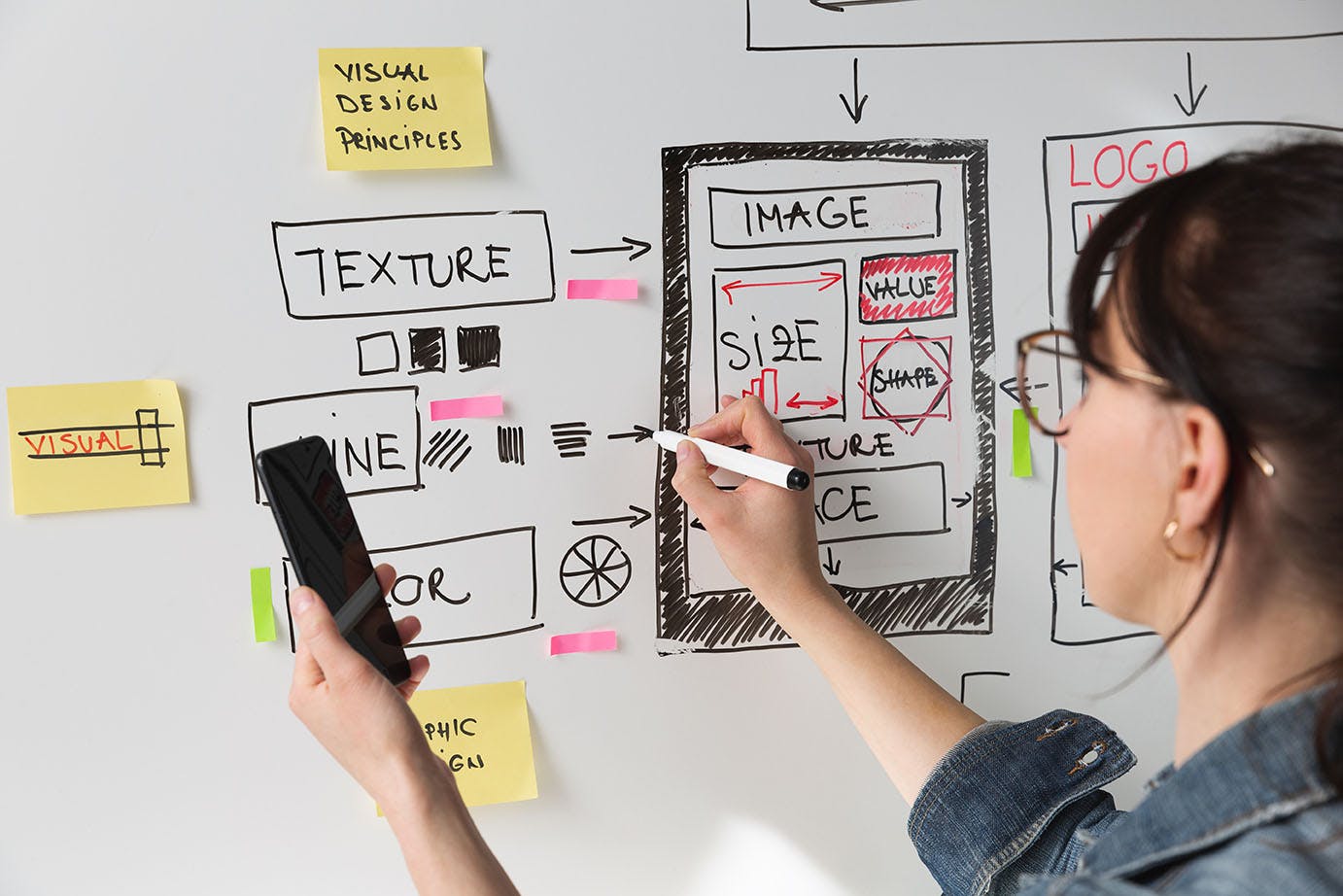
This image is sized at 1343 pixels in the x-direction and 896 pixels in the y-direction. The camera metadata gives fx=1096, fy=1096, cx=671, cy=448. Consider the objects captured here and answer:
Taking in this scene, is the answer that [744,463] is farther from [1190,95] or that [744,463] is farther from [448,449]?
[1190,95]

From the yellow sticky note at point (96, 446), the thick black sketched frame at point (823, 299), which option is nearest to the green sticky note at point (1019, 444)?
the thick black sketched frame at point (823, 299)

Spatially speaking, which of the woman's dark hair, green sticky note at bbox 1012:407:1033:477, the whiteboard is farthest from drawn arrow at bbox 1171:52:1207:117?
the woman's dark hair

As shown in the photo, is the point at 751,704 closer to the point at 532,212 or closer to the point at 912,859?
the point at 912,859

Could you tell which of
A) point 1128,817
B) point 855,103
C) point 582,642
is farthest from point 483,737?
point 855,103

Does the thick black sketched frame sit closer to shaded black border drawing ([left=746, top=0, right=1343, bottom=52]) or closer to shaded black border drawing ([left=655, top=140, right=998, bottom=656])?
shaded black border drawing ([left=655, top=140, right=998, bottom=656])

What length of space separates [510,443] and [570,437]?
0.14ft

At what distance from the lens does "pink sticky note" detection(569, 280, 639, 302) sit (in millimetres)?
763

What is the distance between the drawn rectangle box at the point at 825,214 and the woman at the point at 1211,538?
0.25 m

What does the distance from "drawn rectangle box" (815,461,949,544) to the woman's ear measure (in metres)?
0.33

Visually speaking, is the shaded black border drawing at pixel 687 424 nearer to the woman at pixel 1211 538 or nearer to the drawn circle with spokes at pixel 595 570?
the drawn circle with spokes at pixel 595 570

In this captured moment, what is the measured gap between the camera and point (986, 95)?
84 cm

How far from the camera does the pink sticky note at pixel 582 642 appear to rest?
0.79m

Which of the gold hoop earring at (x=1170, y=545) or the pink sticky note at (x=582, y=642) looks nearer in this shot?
the gold hoop earring at (x=1170, y=545)

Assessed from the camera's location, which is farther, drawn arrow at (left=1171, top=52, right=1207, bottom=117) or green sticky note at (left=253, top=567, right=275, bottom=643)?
drawn arrow at (left=1171, top=52, right=1207, bottom=117)
